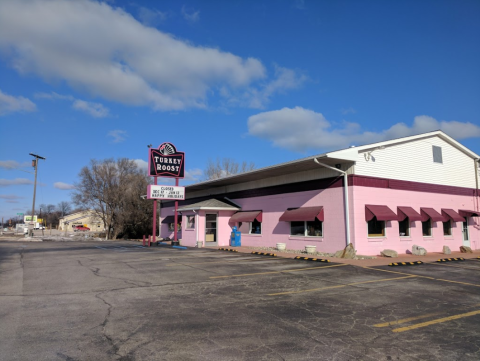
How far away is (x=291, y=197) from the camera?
20.7 m

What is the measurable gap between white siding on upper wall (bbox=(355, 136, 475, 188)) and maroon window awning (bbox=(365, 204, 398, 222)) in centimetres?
178

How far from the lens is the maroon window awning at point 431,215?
1972cm

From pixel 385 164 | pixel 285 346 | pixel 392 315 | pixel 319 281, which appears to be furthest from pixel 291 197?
pixel 285 346

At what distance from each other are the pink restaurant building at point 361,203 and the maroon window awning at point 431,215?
0.06m

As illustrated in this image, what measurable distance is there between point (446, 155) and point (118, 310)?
2333 centimetres

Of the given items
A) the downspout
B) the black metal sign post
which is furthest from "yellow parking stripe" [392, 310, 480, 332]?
the black metal sign post

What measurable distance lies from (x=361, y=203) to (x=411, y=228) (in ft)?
15.3

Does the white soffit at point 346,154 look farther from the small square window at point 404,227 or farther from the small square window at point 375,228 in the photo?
the small square window at point 404,227

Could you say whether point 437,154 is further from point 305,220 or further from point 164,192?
point 164,192

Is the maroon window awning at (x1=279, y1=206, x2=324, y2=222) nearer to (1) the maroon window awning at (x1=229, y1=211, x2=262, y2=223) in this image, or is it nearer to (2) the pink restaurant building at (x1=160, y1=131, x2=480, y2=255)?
(2) the pink restaurant building at (x1=160, y1=131, x2=480, y2=255)

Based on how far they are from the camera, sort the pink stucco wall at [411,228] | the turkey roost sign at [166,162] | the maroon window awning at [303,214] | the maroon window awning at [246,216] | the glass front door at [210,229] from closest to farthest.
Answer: the pink stucco wall at [411,228]
the maroon window awning at [303,214]
the maroon window awning at [246,216]
the glass front door at [210,229]
the turkey roost sign at [166,162]

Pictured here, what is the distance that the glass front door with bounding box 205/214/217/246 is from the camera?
25.0 m

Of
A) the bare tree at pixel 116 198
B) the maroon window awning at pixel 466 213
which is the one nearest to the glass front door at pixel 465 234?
the maroon window awning at pixel 466 213

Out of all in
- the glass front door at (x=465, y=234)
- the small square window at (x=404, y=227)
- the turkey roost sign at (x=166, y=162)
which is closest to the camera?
the small square window at (x=404, y=227)
